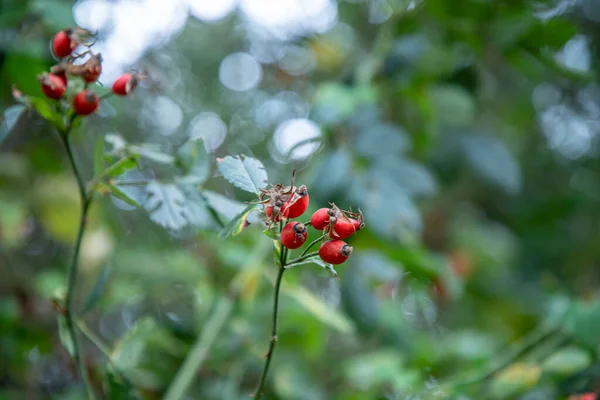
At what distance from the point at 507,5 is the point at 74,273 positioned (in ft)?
3.58

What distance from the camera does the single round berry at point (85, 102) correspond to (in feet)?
1.88

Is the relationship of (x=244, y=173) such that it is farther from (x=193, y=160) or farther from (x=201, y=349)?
(x=201, y=349)

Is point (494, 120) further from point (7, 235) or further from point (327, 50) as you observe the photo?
point (7, 235)

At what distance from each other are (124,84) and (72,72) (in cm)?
6

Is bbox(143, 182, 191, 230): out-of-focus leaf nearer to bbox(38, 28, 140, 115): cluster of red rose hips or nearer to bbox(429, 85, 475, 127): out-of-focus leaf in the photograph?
bbox(38, 28, 140, 115): cluster of red rose hips

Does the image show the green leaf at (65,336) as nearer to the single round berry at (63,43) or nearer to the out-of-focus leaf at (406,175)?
the single round berry at (63,43)

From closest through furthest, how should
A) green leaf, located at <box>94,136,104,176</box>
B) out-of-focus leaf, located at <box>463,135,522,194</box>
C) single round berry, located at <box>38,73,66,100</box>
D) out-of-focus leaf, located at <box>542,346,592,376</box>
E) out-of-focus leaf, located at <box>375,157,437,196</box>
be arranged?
single round berry, located at <box>38,73,66,100</box>
green leaf, located at <box>94,136,104,176</box>
out-of-focus leaf, located at <box>542,346,592,376</box>
out-of-focus leaf, located at <box>375,157,437,196</box>
out-of-focus leaf, located at <box>463,135,522,194</box>

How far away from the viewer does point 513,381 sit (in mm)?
983

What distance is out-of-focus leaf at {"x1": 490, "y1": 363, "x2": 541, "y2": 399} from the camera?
3.21 ft

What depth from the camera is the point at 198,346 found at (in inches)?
41.8

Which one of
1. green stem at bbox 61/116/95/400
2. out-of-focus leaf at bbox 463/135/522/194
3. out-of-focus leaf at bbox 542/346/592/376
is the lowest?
green stem at bbox 61/116/95/400

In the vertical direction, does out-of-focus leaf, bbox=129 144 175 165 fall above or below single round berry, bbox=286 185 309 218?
above

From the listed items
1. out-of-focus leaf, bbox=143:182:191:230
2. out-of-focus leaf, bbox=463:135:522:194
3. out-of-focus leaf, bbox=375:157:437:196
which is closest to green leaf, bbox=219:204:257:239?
out-of-focus leaf, bbox=143:182:191:230

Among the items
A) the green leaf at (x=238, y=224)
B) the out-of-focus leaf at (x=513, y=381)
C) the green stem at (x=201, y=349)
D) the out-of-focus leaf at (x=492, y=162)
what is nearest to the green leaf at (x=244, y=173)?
the green leaf at (x=238, y=224)
